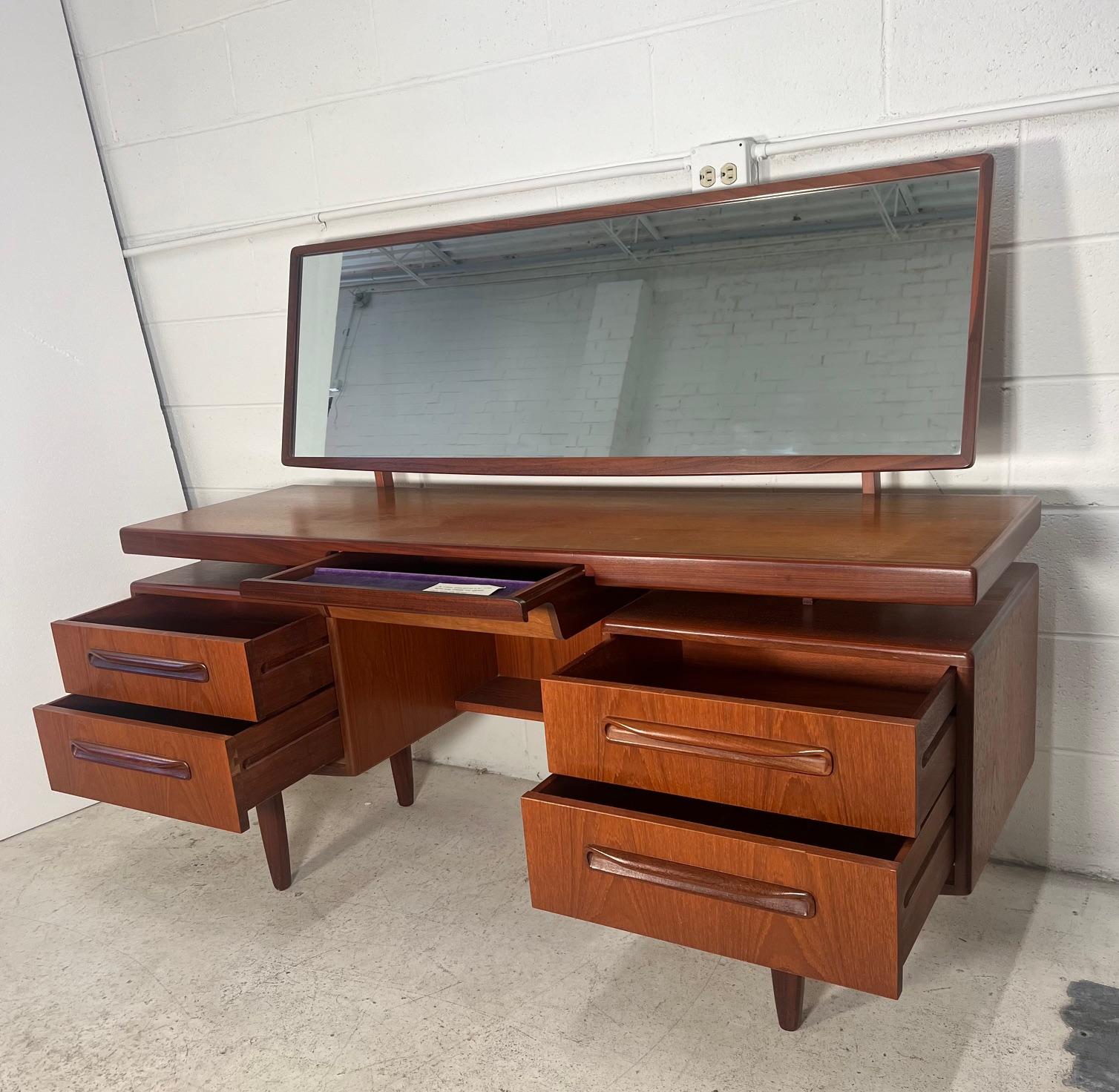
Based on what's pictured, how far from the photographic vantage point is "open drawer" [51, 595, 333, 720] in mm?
1557

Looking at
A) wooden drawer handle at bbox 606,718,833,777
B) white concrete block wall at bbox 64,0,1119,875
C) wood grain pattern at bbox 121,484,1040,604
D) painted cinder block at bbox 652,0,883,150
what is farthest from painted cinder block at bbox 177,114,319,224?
wooden drawer handle at bbox 606,718,833,777

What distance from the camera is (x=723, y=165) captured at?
5.37 ft

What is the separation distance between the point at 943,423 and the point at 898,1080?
0.86 meters

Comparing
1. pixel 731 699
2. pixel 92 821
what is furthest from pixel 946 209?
pixel 92 821

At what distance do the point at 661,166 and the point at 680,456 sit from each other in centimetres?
50

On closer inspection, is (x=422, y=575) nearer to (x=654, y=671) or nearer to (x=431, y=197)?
(x=654, y=671)

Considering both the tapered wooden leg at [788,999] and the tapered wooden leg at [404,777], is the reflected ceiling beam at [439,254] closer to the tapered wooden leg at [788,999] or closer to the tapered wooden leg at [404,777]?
the tapered wooden leg at [404,777]

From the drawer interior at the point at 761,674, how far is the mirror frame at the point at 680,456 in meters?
0.31

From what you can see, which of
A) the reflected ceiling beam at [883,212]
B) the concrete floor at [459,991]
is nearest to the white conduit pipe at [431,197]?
the reflected ceiling beam at [883,212]

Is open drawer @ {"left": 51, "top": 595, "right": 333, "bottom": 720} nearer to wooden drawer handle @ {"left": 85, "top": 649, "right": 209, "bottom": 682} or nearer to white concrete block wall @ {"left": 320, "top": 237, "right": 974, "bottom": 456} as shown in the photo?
wooden drawer handle @ {"left": 85, "top": 649, "right": 209, "bottom": 682}

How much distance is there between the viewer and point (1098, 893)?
161 centimetres

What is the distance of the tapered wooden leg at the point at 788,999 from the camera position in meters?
1.31

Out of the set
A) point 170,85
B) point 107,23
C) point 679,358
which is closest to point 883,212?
point 679,358

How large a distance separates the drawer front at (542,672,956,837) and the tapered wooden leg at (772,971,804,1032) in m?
0.30
